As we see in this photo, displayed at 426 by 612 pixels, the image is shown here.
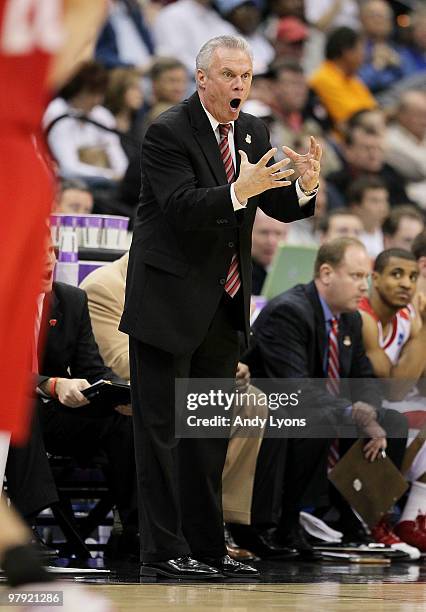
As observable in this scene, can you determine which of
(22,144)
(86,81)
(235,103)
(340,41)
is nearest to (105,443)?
(235,103)

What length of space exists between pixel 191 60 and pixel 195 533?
8128 millimetres

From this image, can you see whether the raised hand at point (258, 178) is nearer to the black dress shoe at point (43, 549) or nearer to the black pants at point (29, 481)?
the black pants at point (29, 481)

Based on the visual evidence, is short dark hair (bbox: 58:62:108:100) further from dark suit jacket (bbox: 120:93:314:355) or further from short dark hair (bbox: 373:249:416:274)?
dark suit jacket (bbox: 120:93:314:355)

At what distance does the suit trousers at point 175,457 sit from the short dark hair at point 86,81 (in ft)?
18.1

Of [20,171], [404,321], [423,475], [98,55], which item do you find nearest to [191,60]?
[98,55]

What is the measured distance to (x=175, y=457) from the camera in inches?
229

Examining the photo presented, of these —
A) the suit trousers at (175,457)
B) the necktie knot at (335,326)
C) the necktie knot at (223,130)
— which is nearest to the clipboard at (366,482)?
the necktie knot at (335,326)

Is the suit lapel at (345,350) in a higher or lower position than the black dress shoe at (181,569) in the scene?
higher

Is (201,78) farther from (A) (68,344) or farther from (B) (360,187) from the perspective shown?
(B) (360,187)

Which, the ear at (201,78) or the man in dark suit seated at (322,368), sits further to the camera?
the man in dark suit seated at (322,368)

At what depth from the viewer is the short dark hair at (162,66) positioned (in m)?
11.4

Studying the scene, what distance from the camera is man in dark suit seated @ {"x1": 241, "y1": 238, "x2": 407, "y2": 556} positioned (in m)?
7.29

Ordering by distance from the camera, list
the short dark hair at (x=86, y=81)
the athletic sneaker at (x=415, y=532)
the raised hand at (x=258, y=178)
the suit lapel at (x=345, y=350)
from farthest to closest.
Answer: the short dark hair at (x=86, y=81) < the suit lapel at (x=345, y=350) < the athletic sneaker at (x=415, y=532) < the raised hand at (x=258, y=178)

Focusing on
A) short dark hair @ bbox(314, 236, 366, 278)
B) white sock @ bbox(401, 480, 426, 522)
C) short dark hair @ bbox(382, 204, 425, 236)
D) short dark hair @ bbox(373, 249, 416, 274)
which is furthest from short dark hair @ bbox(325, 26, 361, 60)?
white sock @ bbox(401, 480, 426, 522)
